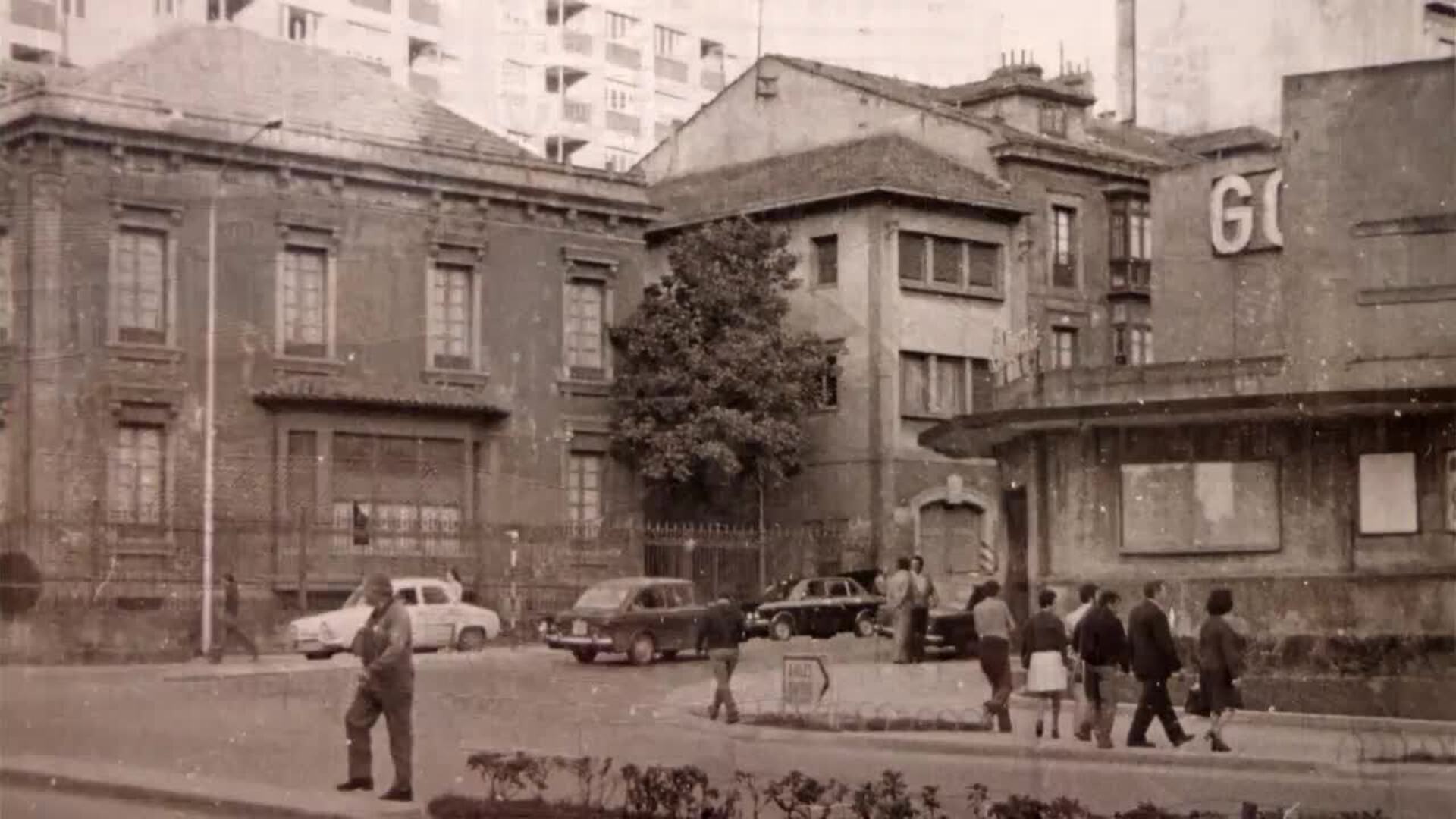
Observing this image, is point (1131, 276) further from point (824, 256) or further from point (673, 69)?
point (673, 69)

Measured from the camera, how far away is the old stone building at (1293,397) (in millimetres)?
10242

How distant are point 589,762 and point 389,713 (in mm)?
1065

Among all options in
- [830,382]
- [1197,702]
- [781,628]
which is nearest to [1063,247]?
[830,382]

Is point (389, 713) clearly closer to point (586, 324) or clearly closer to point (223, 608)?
point (223, 608)

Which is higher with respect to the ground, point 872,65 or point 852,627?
point 872,65

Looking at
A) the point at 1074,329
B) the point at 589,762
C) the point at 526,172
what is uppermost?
the point at 526,172

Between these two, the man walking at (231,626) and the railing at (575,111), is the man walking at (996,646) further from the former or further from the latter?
the man walking at (231,626)

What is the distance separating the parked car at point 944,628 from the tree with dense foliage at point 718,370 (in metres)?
1.14

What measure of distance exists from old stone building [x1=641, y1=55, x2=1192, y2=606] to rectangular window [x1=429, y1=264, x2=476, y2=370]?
125cm

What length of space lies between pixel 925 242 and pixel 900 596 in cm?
199

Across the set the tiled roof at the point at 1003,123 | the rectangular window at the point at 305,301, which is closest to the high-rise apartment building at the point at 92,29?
the rectangular window at the point at 305,301

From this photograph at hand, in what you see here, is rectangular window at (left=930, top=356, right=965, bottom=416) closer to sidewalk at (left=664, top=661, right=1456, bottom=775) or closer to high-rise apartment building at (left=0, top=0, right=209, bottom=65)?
sidewalk at (left=664, top=661, right=1456, bottom=775)

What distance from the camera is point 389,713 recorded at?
10867 mm

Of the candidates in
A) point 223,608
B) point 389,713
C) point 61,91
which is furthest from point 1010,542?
point 61,91
